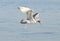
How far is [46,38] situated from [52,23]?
3670 mm

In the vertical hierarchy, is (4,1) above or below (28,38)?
below

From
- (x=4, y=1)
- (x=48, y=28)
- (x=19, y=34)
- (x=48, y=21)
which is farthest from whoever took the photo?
(x=4, y=1)

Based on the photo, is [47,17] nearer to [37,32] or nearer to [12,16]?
[12,16]

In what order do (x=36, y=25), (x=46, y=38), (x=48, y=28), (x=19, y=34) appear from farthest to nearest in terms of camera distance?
1. (x=36, y=25)
2. (x=48, y=28)
3. (x=19, y=34)
4. (x=46, y=38)

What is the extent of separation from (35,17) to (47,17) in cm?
183

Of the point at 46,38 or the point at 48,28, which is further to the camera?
the point at 48,28

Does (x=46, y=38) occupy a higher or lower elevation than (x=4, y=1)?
higher

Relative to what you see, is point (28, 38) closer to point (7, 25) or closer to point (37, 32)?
point (37, 32)

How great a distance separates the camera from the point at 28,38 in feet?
39.9

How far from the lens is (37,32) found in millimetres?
13500

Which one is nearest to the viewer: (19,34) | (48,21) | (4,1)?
(19,34)

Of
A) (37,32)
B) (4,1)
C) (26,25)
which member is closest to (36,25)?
(26,25)

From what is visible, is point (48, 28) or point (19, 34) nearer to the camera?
point (19, 34)

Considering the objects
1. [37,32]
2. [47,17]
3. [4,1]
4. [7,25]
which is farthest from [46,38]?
[4,1]
